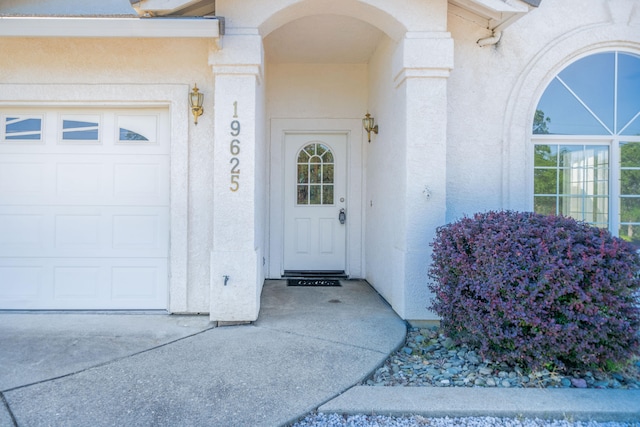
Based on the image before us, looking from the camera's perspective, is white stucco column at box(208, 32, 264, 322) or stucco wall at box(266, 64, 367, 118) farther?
stucco wall at box(266, 64, 367, 118)

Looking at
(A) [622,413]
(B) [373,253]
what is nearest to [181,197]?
(B) [373,253]

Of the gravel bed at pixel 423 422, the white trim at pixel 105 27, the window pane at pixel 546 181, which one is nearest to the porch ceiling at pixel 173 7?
the white trim at pixel 105 27

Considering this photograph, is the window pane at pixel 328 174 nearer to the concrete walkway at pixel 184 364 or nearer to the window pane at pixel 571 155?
the concrete walkway at pixel 184 364

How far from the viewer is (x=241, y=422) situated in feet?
8.26

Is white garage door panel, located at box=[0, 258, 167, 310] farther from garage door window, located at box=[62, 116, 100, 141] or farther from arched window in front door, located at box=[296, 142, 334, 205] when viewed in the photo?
arched window in front door, located at box=[296, 142, 334, 205]

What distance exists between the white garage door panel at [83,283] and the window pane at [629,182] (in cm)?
574

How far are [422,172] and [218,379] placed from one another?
9.52 feet

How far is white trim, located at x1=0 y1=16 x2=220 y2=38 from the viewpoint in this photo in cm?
381

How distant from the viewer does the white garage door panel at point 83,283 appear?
4703mm

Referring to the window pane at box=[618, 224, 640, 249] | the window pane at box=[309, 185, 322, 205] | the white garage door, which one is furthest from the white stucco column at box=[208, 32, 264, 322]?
the window pane at box=[618, 224, 640, 249]

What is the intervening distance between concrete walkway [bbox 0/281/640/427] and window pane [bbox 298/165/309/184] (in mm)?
2849

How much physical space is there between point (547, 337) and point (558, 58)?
346 centimetres

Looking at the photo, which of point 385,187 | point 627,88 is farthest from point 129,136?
point 627,88

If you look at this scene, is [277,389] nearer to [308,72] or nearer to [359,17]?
[359,17]
